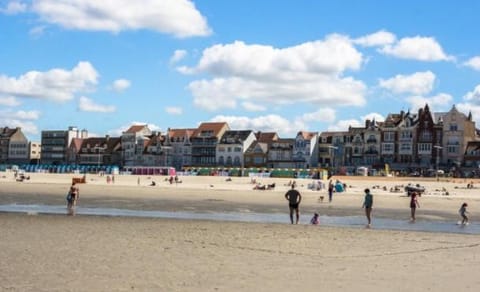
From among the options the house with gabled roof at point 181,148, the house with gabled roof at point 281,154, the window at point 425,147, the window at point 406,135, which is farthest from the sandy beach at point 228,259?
the house with gabled roof at point 181,148

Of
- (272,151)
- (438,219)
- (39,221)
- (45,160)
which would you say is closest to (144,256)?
(39,221)

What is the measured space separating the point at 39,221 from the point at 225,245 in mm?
9719

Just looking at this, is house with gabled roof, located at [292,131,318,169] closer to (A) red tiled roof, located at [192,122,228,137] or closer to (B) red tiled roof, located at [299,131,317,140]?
(B) red tiled roof, located at [299,131,317,140]

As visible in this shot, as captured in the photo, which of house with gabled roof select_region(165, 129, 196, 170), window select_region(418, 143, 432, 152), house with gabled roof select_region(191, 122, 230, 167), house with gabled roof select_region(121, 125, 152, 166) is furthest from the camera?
house with gabled roof select_region(121, 125, 152, 166)

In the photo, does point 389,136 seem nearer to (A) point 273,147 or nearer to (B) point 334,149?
(B) point 334,149

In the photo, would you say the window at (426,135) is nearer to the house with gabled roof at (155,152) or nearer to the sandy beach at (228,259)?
the house with gabled roof at (155,152)

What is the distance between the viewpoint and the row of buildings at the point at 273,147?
10475cm

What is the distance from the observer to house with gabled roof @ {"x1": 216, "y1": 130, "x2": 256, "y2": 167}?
440ft

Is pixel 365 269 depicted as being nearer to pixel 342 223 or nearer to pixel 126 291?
pixel 126 291

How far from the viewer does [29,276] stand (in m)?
10.8

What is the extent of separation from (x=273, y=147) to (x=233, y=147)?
9590 millimetres

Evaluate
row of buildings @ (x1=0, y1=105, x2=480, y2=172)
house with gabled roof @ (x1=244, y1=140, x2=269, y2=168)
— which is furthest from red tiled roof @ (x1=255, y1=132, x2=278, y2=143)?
house with gabled roof @ (x1=244, y1=140, x2=269, y2=168)

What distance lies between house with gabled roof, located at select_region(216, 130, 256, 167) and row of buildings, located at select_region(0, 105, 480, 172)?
0.21m

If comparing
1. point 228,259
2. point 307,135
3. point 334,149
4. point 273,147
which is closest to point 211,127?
point 273,147
